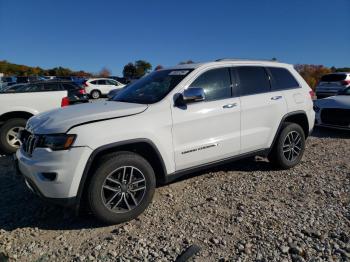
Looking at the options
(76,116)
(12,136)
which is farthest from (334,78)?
(76,116)

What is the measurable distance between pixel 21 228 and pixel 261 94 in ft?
11.6

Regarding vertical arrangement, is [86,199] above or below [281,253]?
above

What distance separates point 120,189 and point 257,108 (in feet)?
7.45

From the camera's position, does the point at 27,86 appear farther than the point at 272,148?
Yes

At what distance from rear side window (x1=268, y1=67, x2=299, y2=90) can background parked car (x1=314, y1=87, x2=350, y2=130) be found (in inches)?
121

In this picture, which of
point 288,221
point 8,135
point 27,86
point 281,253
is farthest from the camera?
point 27,86

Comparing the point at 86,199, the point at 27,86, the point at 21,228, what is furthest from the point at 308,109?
the point at 27,86

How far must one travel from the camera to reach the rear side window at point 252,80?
14.7ft

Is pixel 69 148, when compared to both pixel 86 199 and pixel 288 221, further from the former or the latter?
pixel 288 221

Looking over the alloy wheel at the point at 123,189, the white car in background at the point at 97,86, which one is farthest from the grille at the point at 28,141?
the white car in background at the point at 97,86

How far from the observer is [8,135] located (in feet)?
21.0

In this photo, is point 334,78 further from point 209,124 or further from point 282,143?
point 209,124

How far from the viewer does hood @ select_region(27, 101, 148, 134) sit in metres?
3.21

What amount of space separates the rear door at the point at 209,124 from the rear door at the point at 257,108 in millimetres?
161
